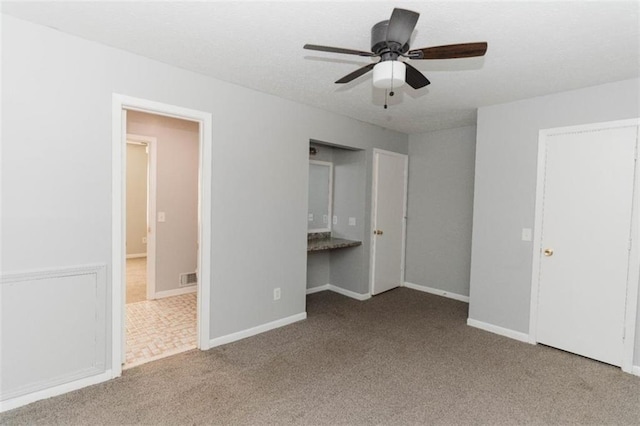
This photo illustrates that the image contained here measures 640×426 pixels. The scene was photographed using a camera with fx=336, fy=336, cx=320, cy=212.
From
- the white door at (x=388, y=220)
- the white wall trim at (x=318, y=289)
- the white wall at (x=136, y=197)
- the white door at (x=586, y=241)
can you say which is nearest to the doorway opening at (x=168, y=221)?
the white wall trim at (x=318, y=289)

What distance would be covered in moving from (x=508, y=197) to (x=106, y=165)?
373 centimetres

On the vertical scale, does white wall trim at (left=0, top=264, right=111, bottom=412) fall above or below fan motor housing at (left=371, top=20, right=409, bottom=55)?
below

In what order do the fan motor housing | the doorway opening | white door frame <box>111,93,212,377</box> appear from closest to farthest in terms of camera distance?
1. the fan motor housing
2. white door frame <box>111,93,212,377</box>
3. the doorway opening

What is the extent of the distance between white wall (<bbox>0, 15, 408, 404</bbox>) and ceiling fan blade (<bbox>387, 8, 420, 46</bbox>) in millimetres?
1843

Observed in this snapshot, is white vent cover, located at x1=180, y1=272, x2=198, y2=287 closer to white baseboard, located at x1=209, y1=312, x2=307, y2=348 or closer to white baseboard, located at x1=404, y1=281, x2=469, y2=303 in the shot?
white baseboard, located at x1=209, y1=312, x2=307, y2=348

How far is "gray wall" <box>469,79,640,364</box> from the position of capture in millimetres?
3279

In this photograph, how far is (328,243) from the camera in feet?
14.9

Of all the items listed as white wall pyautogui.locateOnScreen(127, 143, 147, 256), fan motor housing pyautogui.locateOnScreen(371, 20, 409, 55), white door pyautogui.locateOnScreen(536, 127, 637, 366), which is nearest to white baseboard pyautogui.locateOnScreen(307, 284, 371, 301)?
white door pyautogui.locateOnScreen(536, 127, 637, 366)

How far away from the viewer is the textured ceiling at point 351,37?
1.89 meters

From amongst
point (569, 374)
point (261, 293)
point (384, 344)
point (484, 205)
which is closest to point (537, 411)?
point (569, 374)

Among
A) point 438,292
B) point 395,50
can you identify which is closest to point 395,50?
point 395,50

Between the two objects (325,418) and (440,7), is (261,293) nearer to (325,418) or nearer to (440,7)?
(325,418)

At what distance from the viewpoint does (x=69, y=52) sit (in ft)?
7.53

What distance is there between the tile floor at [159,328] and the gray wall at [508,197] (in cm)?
315
